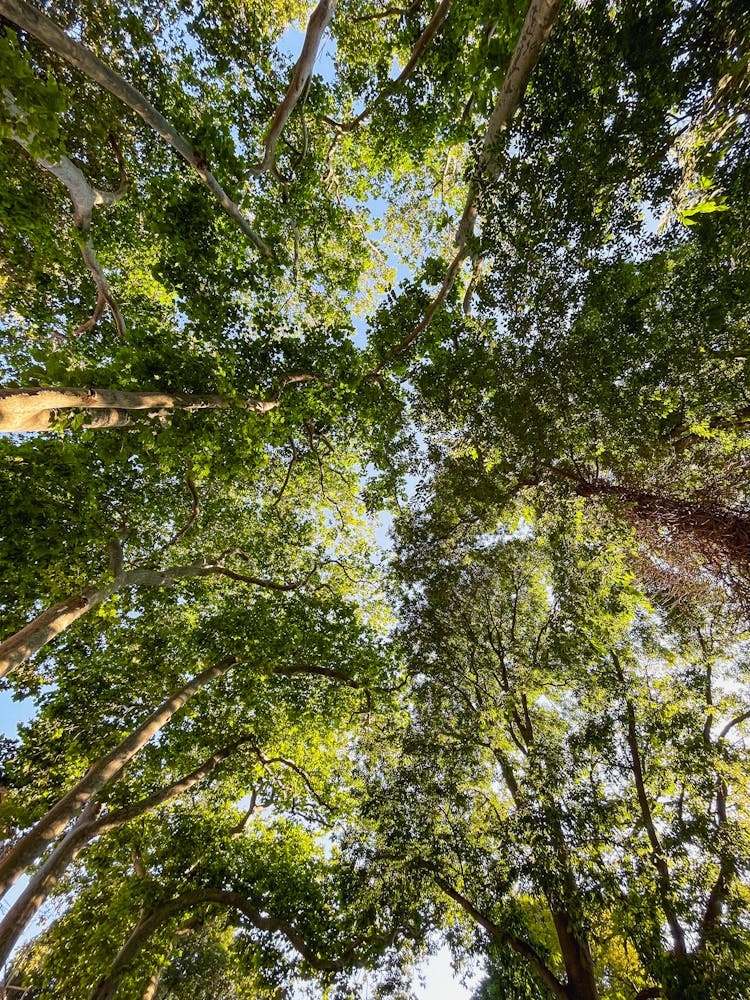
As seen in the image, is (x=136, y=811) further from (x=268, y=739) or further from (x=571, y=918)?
Answer: (x=571, y=918)

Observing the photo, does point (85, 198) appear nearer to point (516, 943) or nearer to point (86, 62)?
point (86, 62)

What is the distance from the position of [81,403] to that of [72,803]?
7.72 meters

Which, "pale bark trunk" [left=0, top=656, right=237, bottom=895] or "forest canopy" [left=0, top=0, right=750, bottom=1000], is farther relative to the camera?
"pale bark trunk" [left=0, top=656, right=237, bottom=895]

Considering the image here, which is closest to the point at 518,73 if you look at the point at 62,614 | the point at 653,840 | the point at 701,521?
the point at 701,521

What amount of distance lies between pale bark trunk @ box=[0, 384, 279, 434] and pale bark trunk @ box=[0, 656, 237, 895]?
698cm

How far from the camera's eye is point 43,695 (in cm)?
897

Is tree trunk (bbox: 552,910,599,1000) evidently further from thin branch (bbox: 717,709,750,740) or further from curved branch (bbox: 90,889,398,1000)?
thin branch (bbox: 717,709,750,740)

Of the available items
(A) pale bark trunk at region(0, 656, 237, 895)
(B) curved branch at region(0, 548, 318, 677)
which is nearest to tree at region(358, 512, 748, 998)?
(A) pale bark trunk at region(0, 656, 237, 895)

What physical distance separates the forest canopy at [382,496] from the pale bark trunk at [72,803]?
0.07m

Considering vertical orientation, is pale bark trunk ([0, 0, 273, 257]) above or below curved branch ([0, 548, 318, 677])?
above

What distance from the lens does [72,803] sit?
7051 millimetres

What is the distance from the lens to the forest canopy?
5.29 m

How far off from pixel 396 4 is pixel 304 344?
8.93m

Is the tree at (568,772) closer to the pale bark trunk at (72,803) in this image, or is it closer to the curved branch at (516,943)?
the curved branch at (516,943)
